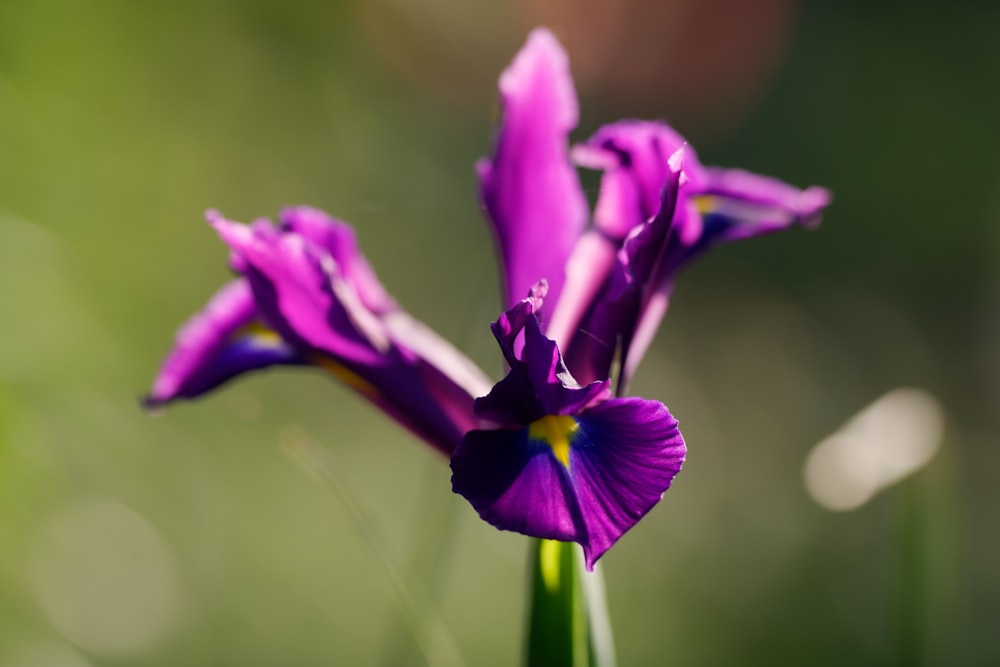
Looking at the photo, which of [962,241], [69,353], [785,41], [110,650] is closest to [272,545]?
[110,650]

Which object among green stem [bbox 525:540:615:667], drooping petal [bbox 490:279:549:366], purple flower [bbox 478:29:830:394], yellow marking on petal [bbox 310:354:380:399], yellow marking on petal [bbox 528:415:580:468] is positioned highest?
purple flower [bbox 478:29:830:394]

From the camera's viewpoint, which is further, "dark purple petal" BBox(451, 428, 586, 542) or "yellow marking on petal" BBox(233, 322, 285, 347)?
"yellow marking on petal" BBox(233, 322, 285, 347)

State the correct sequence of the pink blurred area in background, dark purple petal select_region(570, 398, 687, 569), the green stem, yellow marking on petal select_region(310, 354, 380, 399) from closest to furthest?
dark purple petal select_region(570, 398, 687, 569) < the green stem < yellow marking on petal select_region(310, 354, 380, 399) < the pink blurred area in background

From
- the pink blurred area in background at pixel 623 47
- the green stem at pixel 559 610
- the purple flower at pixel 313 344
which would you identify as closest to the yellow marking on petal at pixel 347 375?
the purple flower at pixel 313 344

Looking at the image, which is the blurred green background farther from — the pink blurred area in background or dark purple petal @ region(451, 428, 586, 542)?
dark purple petal @ region(451, 428, 586, 542)

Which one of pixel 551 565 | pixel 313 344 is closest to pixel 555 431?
pixel 551 565

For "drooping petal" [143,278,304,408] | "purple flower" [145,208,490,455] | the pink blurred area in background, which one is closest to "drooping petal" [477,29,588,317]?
"purple flower" [145,208,490,455]
